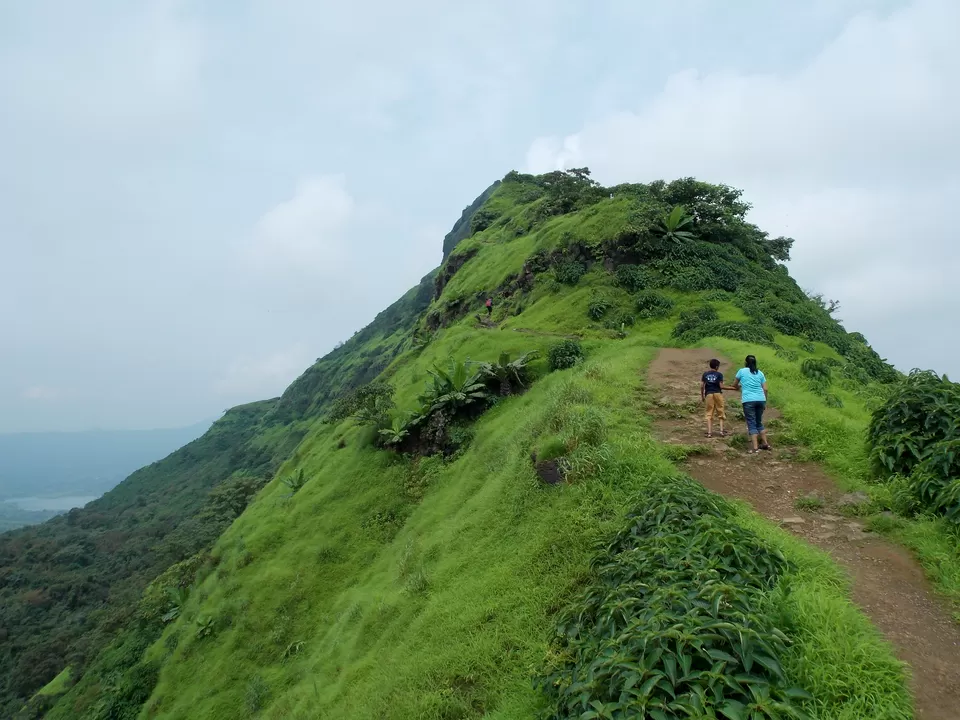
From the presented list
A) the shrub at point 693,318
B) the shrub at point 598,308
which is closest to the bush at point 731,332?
the shrub at point 693,318

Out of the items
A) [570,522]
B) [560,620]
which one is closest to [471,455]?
[570,522]

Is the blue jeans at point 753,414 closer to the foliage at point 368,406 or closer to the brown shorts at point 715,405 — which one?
the brown shorts at point 715,405

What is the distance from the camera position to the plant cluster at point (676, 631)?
4355 millimetres

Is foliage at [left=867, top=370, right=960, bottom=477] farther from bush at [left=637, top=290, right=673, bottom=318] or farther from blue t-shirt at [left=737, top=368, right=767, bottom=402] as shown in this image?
bush at [left=637, top=290, right=673, bottom=318]

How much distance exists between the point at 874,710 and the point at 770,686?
814 mm

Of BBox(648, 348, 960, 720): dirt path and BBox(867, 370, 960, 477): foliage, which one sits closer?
BBox(648, 348, 960, 720): dirt path

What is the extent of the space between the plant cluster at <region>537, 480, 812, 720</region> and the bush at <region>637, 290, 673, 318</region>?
14.0 metres

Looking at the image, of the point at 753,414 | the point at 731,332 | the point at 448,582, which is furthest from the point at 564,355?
the point at 448,582

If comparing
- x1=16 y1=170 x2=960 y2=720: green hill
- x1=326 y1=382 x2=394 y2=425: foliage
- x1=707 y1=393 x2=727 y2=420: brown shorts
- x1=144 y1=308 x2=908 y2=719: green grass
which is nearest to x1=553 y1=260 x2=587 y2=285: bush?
x1=16 y1=170 x2=960 y2=720: green hill

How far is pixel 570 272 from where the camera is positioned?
80.8 feet

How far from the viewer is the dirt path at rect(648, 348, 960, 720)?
4.86 m

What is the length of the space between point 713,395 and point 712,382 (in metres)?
0.26

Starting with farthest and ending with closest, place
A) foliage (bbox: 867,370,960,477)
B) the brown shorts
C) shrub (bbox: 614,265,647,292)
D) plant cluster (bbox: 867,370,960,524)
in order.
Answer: shrub (bbox: 614,265,647,292) → the brown shorts → foliage (bbox: 867,370,960,477) → plant cluster (bbox: 867,370,960,524)

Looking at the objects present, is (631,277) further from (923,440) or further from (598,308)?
(923,440)
